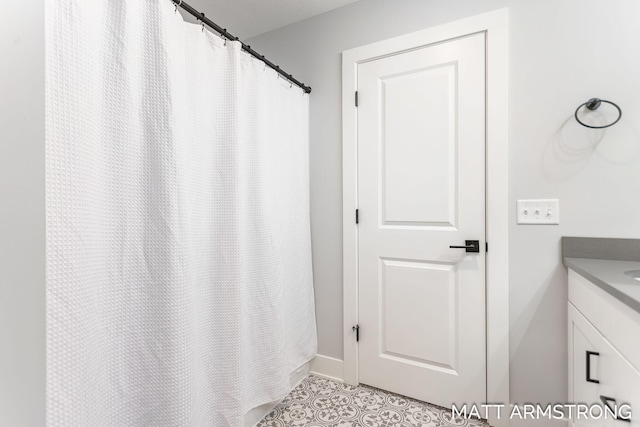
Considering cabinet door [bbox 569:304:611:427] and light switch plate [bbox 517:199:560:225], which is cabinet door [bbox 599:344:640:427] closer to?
cabinet door [bbox 569:304:611:427]

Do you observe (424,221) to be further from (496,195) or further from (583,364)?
(583,364)

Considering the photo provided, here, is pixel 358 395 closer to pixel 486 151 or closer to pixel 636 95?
pixel 486 151

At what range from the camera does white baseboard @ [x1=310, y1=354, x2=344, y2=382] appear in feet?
6.26

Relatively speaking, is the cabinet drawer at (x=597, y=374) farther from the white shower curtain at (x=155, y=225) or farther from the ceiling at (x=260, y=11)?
the ceiling at (x=260, y=11)

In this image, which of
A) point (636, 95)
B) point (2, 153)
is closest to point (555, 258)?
point (636, 95)

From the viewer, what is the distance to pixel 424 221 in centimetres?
166

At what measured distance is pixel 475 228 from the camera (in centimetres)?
154

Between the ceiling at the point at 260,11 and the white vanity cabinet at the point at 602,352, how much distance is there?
204cm

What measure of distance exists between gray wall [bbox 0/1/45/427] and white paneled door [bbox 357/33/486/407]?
1496mm

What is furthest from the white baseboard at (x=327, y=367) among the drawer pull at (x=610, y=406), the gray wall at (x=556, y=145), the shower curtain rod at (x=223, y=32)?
the shower curtain rod at (x=223, y=32)

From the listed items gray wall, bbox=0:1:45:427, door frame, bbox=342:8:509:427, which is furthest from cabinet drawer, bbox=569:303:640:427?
gray wall, bbox=0:1:45:427

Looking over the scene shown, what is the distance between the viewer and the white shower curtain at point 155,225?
793 millimetres

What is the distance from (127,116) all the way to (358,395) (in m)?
1.89

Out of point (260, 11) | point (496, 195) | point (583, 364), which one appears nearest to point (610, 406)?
point (583, 364)
